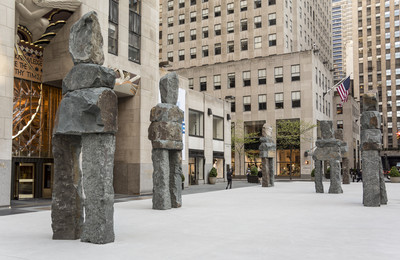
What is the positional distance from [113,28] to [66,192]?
16.8 meters

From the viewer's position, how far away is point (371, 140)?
57.4ft

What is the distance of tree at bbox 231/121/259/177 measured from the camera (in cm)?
5984

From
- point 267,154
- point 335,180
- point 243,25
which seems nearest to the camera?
point 335,180

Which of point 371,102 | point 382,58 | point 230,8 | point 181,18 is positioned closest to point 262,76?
point 230,8

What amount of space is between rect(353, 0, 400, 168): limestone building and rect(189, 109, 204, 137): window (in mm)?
96586

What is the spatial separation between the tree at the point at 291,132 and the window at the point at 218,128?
14.5 meters

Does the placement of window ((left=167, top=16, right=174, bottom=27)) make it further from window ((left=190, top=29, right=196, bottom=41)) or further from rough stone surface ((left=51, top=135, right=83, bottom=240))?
rough stone surface ((left=51, top=135, right=83, bottom=240))

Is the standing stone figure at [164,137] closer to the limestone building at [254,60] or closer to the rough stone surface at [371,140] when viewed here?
the rough stone surface at [371,140]

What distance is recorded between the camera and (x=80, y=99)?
9758 millimetres

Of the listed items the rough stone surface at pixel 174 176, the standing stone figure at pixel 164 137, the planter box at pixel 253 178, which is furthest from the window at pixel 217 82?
the rough stone surface at pixel 174 176

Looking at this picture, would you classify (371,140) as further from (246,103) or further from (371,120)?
(246,103)

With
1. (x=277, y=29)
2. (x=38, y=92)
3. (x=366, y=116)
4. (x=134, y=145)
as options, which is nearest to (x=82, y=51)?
(x=366, y=116)

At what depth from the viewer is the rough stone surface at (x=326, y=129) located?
25.9 metres

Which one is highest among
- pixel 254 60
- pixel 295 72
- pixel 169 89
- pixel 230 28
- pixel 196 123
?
pixel 230 28
